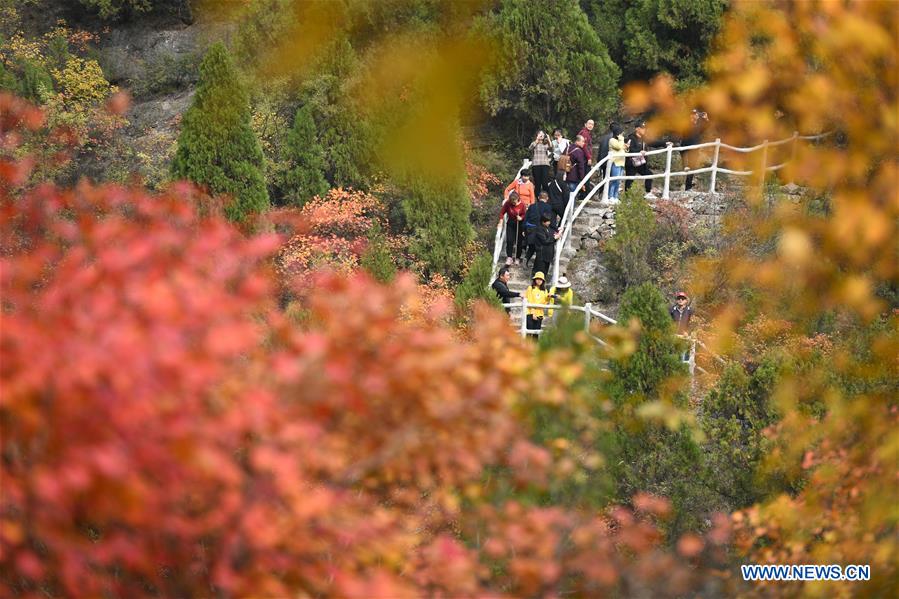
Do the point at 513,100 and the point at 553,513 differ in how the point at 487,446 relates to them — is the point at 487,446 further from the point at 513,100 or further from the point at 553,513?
the point at 513,100

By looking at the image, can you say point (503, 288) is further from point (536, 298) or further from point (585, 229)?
point (585, 229)

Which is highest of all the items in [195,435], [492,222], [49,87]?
[195,435]

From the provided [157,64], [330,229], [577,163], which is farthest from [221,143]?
[157,64]

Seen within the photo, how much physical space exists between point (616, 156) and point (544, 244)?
2726 millimetres

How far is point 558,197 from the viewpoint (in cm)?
1592

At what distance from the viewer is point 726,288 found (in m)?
15.3

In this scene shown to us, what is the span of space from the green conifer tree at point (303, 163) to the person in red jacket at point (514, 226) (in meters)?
3.38

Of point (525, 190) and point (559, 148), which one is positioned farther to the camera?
point (559, 148)

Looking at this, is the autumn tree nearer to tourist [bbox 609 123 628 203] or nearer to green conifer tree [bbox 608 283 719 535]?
green conifer tree [bbox 608 283 719 535]

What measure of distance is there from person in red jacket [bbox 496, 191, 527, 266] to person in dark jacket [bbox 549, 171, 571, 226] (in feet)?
1.81

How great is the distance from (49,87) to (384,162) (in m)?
5.70

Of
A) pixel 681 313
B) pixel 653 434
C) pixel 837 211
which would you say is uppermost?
pixel 837 211

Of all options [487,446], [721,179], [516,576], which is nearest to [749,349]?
[721,179]

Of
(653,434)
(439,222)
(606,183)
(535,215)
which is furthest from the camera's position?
(439,222)
